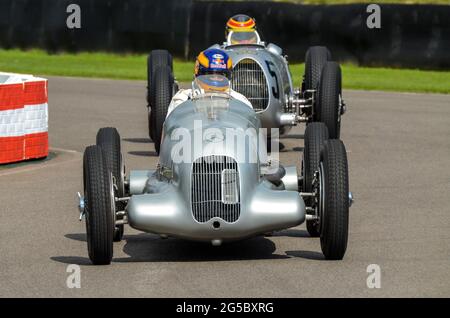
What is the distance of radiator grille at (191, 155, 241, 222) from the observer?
8.81 metres

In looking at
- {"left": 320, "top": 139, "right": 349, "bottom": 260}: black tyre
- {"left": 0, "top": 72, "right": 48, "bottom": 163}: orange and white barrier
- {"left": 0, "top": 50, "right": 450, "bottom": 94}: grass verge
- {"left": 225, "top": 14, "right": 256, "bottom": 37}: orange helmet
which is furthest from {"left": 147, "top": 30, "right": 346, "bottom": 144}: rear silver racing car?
A: {"left": 0, "top": 50, "right": 450, "bottom": 94}: grass verge

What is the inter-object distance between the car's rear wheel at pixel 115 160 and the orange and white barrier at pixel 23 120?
169 inches

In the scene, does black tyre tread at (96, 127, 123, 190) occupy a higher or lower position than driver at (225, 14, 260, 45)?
lower

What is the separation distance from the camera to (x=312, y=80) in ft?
52.1

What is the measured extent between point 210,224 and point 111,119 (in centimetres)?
1070

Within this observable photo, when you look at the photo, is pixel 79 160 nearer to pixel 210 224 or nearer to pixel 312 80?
pixel 312 80

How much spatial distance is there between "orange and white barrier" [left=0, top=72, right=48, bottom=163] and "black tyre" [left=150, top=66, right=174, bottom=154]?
1.23m

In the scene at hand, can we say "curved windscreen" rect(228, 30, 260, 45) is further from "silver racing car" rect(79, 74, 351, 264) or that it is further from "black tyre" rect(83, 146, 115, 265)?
"black tyre" rect(83, 146, 115, 265)

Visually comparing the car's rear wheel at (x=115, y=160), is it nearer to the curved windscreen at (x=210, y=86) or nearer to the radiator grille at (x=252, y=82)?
the curved windscreen at (x=210, y=86)

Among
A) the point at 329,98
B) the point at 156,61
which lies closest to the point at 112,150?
the point at 329,98

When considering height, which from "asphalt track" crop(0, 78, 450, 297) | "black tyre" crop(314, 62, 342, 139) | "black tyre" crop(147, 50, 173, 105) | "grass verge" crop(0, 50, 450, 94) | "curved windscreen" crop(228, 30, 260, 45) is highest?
"curved windscreen" crop(228, 30, 260, 45)

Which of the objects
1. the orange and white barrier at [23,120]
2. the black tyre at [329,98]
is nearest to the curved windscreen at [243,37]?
the black tyre at [329,98]

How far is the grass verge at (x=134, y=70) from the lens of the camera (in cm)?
2452
